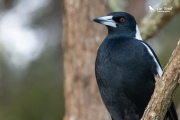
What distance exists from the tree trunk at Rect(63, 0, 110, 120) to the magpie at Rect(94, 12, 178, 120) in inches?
51.4

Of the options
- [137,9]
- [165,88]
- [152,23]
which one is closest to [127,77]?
[165,88]

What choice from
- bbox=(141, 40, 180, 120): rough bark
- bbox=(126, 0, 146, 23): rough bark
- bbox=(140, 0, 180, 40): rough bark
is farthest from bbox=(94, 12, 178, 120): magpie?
bbox=(126, 0, 146, 23): rough bark

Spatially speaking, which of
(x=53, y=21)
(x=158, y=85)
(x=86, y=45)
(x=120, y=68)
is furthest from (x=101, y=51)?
(x=53, y=21)

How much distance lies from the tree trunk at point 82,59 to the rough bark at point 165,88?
7.07 feet

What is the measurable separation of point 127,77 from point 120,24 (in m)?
0.60

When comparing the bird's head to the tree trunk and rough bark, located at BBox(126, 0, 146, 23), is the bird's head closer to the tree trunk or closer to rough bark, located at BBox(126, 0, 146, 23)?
the tree trunk

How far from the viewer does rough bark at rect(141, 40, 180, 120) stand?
3343 mm

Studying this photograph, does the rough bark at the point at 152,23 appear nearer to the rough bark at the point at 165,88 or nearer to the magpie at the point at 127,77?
the magpie at the point at 127,77

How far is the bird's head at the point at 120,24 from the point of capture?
4.62 m

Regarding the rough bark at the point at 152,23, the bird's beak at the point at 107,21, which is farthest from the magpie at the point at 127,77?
the rough bark at the point at 152,23

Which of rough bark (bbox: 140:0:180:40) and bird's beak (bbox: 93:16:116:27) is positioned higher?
bird's beak (bbox: 93:16:116:27)

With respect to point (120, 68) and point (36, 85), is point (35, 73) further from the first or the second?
point (120, 68)

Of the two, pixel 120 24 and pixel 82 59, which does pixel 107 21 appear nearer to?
pixel 120 24

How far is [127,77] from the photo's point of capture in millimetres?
4199
